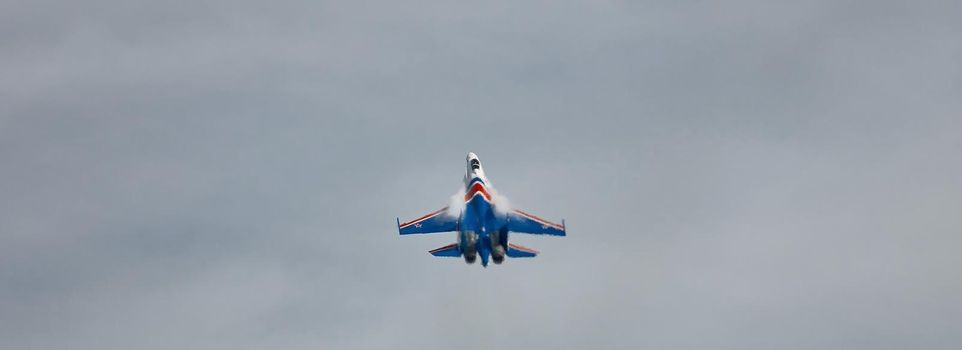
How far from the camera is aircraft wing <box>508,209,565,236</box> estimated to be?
168 metres

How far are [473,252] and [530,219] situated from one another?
10.5 metres

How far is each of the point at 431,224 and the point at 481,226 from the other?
8.47 metres

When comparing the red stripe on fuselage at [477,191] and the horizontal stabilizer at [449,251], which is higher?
the red stripe on fuselage at [477,191]

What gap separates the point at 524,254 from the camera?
Answer: 544 ft

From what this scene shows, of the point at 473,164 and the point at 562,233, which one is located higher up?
the point at 473,164

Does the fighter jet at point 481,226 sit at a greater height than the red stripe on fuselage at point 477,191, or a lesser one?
lesser

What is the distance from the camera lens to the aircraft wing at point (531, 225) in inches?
6624

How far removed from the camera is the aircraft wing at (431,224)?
553 ft

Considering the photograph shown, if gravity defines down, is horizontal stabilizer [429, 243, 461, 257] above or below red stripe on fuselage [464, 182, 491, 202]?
below

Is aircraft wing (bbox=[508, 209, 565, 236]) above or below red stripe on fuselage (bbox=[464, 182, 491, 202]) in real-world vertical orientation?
below

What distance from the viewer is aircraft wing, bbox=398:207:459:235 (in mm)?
168625

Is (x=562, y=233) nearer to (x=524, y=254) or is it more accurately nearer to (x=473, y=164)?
(x=524, y=254)

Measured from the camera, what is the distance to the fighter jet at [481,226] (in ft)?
538

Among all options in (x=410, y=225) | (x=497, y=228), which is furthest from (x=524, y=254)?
(x=410, y=225)
